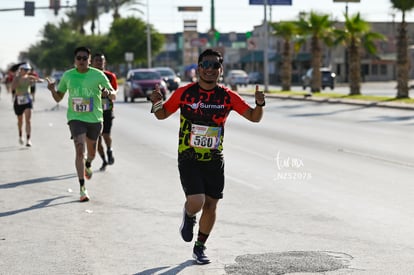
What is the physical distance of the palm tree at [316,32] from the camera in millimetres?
50469

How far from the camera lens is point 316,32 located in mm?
51125

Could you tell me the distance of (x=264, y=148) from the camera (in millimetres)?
17984

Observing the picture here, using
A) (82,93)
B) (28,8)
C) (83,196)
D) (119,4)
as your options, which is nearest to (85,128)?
(82,93)

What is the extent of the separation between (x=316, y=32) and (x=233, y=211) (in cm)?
4225

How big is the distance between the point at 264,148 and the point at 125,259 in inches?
429

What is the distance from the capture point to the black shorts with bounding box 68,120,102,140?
11.2 m

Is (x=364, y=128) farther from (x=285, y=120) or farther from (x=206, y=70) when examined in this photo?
(x=206, y=70)

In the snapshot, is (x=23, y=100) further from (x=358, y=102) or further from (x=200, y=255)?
(x=358, y=102)

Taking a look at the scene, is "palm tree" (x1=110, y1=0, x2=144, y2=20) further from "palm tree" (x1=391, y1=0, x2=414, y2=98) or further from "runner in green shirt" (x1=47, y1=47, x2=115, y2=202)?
"runner in green shirt" (x1=47, y1=47, x2=115, y2=202)

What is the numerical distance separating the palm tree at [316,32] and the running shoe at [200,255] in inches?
1719

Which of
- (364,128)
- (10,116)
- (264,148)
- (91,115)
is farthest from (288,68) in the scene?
(91,115)

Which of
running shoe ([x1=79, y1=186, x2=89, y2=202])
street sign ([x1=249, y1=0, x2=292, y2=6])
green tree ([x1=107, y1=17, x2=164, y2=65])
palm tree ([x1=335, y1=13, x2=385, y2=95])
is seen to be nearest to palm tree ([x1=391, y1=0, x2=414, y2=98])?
palm tree ([x1=335, y1=13, x2=385, y2=95])

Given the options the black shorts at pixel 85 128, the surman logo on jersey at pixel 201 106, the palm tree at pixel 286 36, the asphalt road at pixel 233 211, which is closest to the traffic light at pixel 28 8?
the palm tree at pixel 286 36

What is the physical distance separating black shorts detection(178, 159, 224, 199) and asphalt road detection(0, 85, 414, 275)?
56 cm
